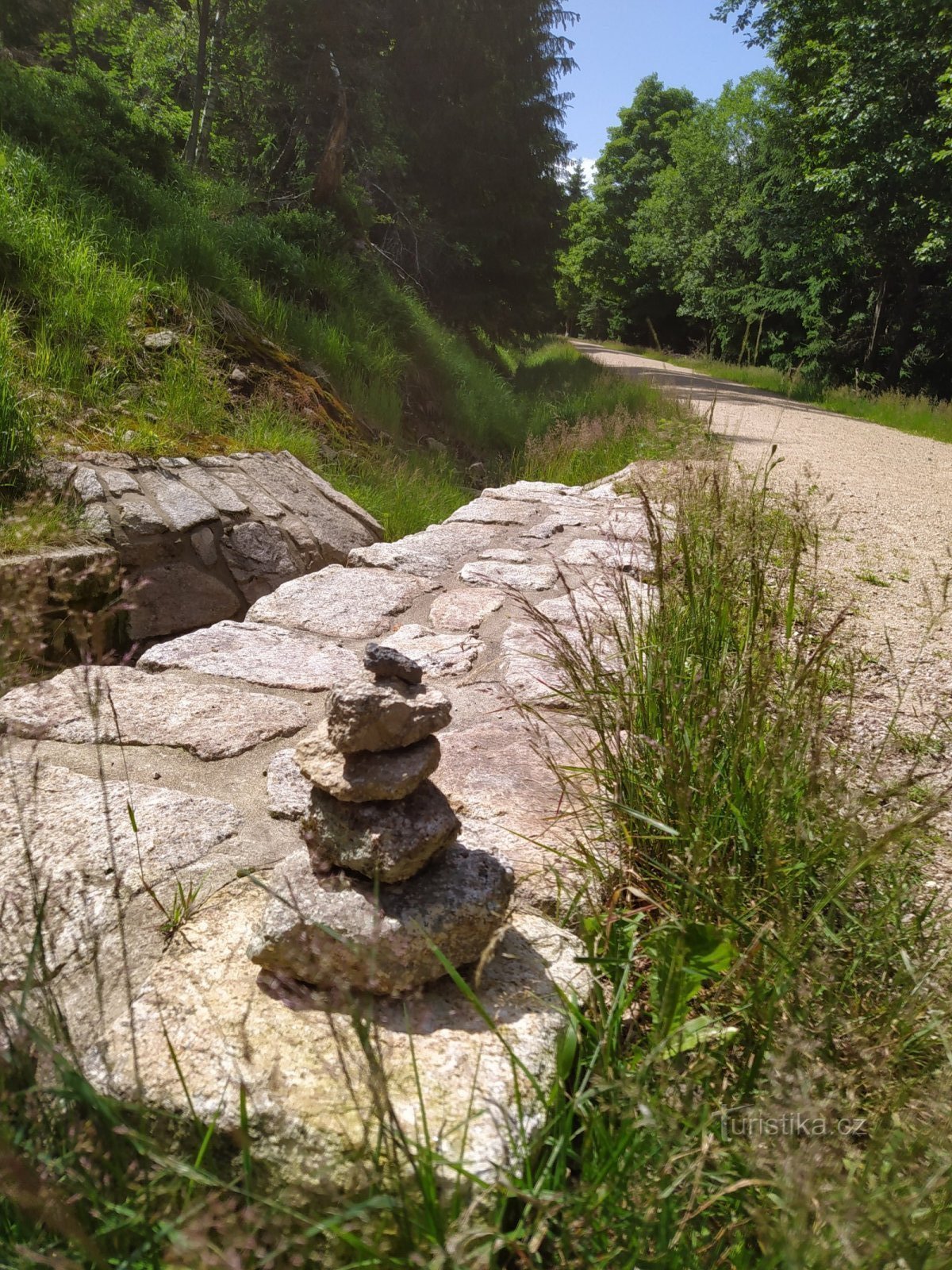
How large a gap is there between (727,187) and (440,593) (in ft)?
97.2

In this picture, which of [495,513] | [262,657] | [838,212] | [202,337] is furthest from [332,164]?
[838,212]

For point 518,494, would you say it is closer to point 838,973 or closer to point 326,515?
point 326,515

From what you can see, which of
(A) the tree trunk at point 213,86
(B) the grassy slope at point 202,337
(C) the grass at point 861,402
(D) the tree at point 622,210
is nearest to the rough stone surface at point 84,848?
(B) the grassy slope at point 202,337

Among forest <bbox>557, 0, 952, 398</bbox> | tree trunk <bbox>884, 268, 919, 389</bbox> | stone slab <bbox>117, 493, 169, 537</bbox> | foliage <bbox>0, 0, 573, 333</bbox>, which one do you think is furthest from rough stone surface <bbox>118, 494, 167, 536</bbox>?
tree trunk <bbox>884, 268, 919, 389</bbox>

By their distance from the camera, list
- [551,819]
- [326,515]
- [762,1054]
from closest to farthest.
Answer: [762,1054] < [551,819] < [326,515]

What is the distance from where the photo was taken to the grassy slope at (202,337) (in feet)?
14.0

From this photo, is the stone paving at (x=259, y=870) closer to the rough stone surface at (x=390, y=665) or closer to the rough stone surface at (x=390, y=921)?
the rough stone surface at (x=390, y=921)

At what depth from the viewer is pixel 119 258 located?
5152 millimetres

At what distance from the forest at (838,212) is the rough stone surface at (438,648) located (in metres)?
4.33

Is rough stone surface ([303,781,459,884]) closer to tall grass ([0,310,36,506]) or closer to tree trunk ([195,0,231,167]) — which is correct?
tall grass ([0,310,36,506])

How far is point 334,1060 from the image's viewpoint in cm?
114

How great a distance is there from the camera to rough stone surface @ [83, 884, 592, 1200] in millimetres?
1010

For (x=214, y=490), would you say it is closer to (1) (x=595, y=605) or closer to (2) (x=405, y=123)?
(1) (x=595, y=605)

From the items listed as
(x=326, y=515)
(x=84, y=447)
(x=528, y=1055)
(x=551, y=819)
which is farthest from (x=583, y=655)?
(x=84, y=447)
